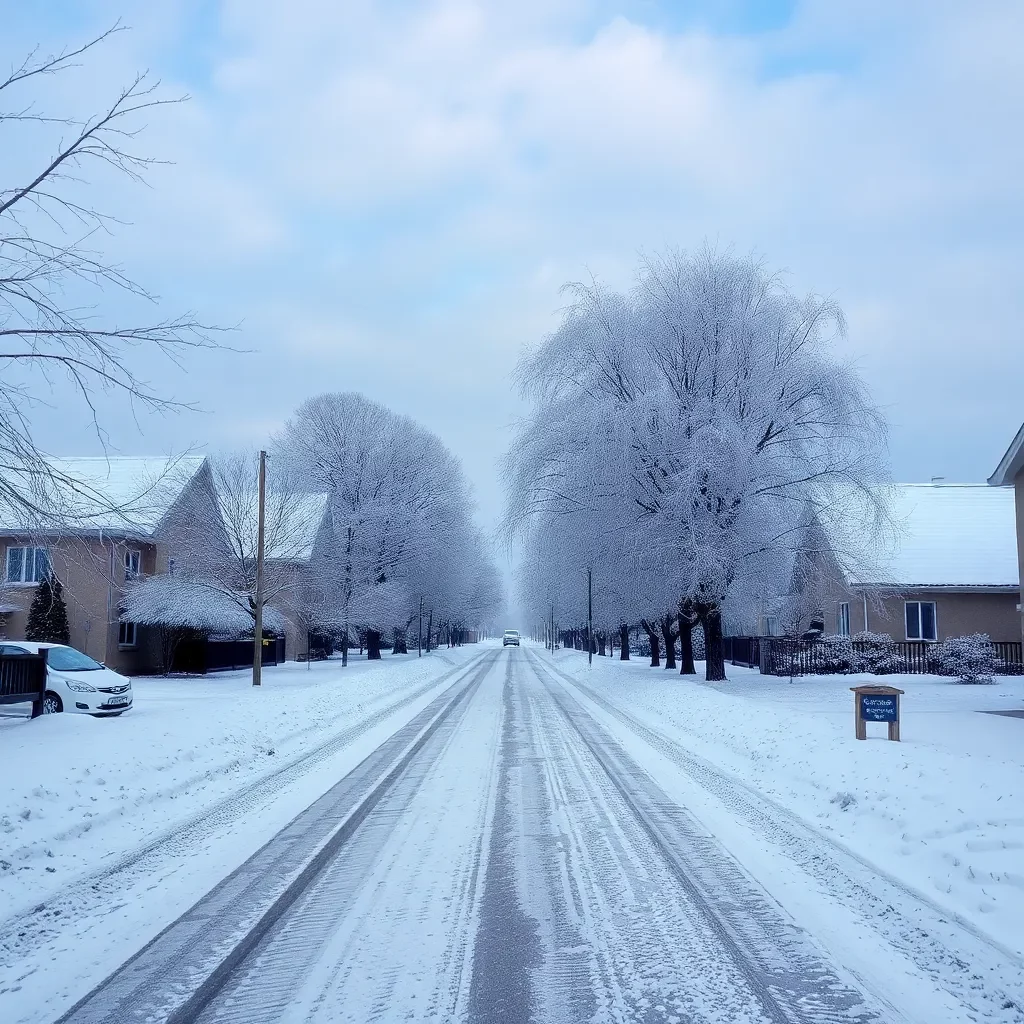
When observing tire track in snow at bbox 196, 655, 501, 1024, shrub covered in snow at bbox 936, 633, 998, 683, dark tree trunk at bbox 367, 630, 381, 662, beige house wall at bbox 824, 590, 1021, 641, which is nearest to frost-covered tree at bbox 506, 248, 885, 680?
shrub covered in snow at bbox 936, 633, 998, 683

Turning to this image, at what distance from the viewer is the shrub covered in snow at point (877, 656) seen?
3206 centimetres

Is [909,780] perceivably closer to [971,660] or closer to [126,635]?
[971,660]

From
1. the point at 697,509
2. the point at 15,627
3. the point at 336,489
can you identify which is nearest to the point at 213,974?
the point at 697,509

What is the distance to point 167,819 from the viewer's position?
28.9 feet

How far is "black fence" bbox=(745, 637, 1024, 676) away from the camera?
104 ft

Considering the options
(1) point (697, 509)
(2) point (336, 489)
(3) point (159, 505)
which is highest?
(2) point (336, 489)

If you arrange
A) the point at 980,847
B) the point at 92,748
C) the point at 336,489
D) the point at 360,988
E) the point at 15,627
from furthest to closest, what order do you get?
the point at 336,489, the point at 15,627, the point at 92,748, the point at 980,847, the point at 360,988

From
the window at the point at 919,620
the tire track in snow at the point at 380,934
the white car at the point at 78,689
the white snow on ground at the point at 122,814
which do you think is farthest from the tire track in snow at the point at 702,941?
the window at the point at 919,620

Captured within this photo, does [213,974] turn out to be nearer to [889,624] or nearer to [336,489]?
[889,624]

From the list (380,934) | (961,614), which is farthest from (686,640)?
(380,934)

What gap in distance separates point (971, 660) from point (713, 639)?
7623 mm

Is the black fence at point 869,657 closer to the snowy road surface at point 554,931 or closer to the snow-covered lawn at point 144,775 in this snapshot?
the snow-covered lawn at point 144,775

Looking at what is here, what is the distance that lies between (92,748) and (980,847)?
9558 mm

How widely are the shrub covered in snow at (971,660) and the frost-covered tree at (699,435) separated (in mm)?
5736
